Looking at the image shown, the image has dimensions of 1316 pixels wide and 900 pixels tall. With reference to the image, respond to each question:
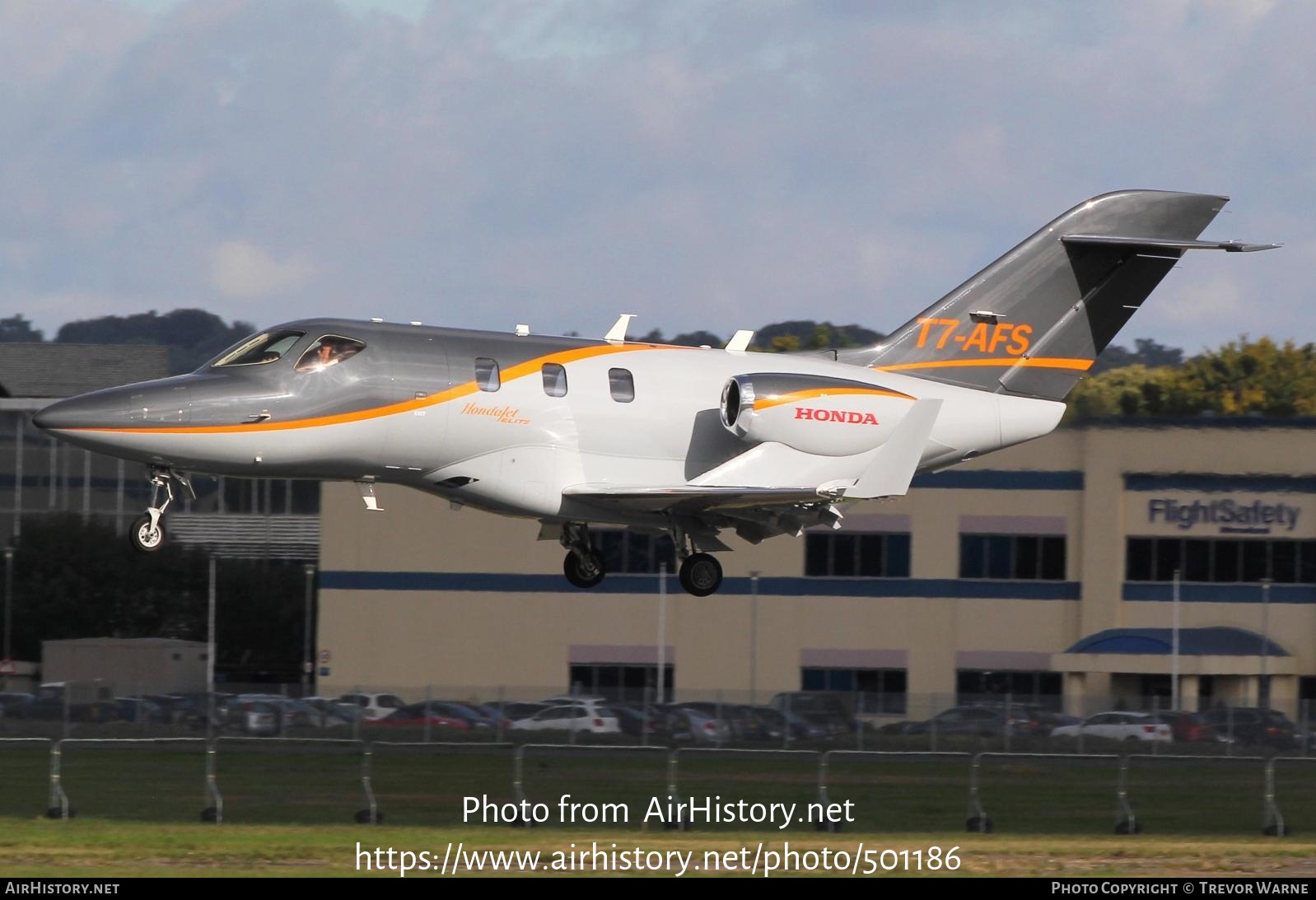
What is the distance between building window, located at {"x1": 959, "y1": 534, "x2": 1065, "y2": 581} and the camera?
48250 millimetres

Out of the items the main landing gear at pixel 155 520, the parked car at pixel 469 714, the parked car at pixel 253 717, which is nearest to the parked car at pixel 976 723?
the parked car at pixel 469 714

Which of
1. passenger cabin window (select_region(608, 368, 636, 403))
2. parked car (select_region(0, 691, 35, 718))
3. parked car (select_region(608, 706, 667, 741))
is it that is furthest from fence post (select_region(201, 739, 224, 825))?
parked car (select_region(0, 691, 35, 718))

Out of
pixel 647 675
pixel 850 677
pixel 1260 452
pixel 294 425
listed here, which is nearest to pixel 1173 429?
pixel 1260 452

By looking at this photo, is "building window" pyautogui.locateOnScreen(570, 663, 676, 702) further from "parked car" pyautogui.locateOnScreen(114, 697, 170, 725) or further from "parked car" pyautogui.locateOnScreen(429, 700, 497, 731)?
"parked car" pyautogui.locateOnScreen(114, 697, 170, 725)

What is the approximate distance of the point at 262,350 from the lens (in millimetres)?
19547

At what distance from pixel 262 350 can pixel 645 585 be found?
28.9 m

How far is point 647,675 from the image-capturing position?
4775 centimetres

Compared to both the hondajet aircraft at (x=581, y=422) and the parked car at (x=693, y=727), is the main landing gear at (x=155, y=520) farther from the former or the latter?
the parked car at (x=693, y=727)

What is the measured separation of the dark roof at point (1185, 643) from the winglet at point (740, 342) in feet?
87.0

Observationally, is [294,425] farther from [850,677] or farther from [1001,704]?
[850,677]

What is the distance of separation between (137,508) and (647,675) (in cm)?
2825

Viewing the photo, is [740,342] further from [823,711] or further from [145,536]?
[823,711]

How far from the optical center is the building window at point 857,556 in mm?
48156

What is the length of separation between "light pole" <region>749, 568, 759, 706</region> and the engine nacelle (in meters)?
25.9
